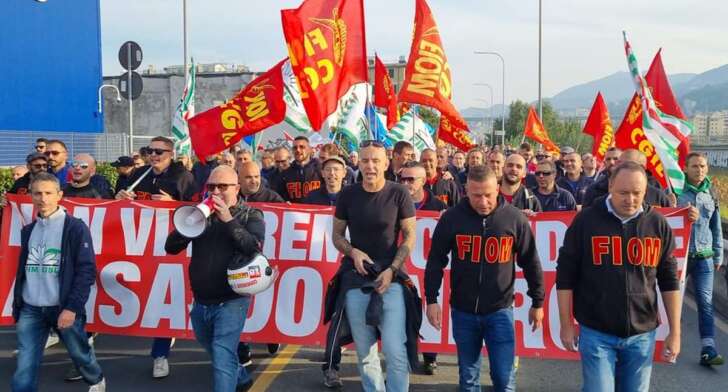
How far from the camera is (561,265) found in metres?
3.90

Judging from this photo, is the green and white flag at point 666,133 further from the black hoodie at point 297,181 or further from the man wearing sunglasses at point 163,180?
the man wearing sunglasses at point 163,180

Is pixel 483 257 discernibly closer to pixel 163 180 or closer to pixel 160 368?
pixel 160 368

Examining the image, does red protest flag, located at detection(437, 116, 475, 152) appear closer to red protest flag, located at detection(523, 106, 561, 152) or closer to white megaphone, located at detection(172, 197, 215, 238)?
red protest flag, located at detection(523, 106, 561, 152)

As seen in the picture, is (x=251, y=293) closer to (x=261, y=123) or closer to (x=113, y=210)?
(x=113, y=210)

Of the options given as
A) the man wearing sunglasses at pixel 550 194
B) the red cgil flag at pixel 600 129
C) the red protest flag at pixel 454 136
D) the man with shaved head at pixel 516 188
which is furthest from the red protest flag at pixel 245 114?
the red cgil flag at pixel 600 129

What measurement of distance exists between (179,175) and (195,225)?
7.89ft

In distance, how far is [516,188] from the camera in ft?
21.1

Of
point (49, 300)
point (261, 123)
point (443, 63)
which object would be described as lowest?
point (49, 300)

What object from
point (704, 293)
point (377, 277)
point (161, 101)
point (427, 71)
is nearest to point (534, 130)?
→ point (427, 71)

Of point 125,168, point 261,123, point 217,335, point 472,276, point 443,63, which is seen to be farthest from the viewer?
point 443,63

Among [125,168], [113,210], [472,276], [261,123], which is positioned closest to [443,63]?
[261,123]

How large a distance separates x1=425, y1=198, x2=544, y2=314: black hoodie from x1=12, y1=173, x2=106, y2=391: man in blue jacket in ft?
7.47

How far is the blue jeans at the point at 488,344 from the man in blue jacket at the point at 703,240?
106 inches

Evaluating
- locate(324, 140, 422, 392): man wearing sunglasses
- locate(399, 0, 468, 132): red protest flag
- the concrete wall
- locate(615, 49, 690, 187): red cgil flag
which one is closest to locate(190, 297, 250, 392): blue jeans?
locate(324, 140, 422, 392): man wearing sunglasses
